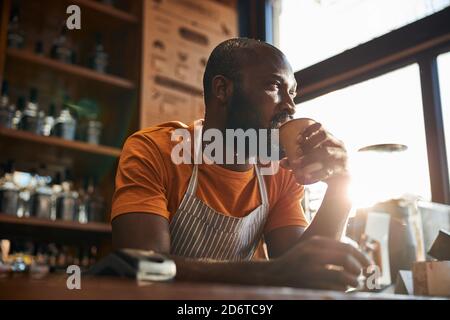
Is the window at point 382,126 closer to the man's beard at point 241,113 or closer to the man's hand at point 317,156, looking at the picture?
the man's beard at point 241,113

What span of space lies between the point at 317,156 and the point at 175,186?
401 mm

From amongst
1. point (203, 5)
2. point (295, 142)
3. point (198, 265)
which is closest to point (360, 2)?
point (203, 5)

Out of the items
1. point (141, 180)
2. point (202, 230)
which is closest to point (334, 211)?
point (202, 230)

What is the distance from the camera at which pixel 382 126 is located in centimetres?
219

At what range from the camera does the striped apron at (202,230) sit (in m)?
1.31

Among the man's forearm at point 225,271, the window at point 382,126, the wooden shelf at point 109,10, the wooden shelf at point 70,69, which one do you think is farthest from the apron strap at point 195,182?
the wooden shelf at point 109,10

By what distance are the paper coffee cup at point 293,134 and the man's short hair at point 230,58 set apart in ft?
1.36

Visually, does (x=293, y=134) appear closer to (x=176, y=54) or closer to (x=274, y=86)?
(x=274, y=86)

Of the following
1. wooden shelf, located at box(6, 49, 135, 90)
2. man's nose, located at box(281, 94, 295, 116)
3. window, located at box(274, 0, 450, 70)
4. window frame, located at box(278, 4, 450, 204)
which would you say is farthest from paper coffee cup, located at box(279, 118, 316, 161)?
wooden shelf, located at box(6, 49, 135, 90)

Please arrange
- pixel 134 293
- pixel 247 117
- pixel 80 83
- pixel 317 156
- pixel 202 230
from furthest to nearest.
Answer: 1. pixel 80 83
2. pixel 247 117
3. pixel 202 230
4. pixel 317 156
5. pixel 134 293

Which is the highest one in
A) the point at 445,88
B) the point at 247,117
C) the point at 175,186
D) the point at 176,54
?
the point at 176,54

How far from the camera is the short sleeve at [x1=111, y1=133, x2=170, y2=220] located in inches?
45.6
